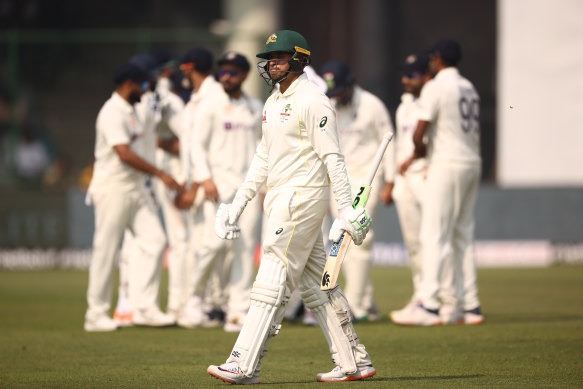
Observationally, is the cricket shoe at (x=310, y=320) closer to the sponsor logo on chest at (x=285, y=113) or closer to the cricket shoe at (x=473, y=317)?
the cricket shoe at (x=473, y=317)

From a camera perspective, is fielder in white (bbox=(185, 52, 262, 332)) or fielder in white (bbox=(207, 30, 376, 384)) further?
fielder in white (bbox=(185, 52, 262, 332))

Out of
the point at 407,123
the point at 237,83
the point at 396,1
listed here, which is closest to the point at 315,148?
the point at 237,83

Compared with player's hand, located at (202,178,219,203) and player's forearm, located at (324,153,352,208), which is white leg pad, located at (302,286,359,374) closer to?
player's forearm, located at (324,153,352,208)

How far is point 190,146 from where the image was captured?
34.6 ft

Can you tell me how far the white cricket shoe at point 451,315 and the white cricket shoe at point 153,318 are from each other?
259 cm

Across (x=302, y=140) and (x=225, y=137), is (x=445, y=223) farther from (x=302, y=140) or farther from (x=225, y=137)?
(x=302, y=140)

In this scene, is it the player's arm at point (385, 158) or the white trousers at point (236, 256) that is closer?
the white trousers at point (236, 256)

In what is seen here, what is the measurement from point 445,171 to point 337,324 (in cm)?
354

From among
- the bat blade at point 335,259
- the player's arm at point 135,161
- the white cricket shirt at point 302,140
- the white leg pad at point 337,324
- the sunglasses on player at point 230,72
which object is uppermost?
the sunglasses on player at point 230,72

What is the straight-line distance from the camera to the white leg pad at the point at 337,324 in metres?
7.20

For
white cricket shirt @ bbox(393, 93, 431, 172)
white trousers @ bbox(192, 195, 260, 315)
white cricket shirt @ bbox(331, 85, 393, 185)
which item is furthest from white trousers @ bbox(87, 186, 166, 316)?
white cricket shirt @ bbox(393, 93, 431, 172)

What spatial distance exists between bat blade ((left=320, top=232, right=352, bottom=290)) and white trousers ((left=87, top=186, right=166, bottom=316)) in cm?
371

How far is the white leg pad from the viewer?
283 inches

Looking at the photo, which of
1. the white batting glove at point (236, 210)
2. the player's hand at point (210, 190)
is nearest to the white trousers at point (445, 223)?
the player's hand at point (210, 190)
